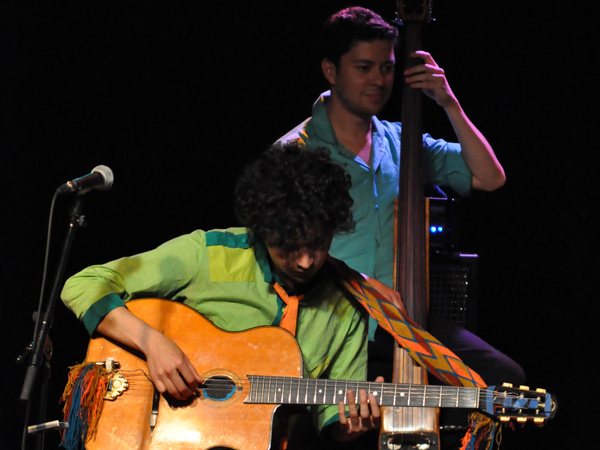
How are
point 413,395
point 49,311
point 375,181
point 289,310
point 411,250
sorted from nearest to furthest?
point 49,311
point 413,395
point 289,310
point 411,250
point 375,181

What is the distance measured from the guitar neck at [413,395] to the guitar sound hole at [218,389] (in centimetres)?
7

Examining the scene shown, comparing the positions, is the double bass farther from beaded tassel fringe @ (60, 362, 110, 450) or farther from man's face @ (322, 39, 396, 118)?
beaded tassel fringe @ (60, 362, 110, 450)

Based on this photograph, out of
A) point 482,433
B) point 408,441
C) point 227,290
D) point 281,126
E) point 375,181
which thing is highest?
point 281,126

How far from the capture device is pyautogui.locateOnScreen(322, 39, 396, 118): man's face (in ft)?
10.4

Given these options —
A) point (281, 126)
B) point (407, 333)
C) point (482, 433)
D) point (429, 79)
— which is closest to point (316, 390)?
point (407, 333)

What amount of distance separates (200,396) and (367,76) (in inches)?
58.7

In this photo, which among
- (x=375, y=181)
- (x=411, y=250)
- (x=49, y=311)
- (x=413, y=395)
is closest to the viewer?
(x=49, y=311)

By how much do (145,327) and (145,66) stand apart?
1587 millimetres

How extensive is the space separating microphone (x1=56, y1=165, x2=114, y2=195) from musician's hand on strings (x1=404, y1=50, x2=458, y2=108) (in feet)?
4.42

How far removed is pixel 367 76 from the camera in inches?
125

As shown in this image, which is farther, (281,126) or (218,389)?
(281,126)

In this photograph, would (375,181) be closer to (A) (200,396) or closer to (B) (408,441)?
(B) (408,441)

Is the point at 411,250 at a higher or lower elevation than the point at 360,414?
higher

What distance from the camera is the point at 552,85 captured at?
146 inches
